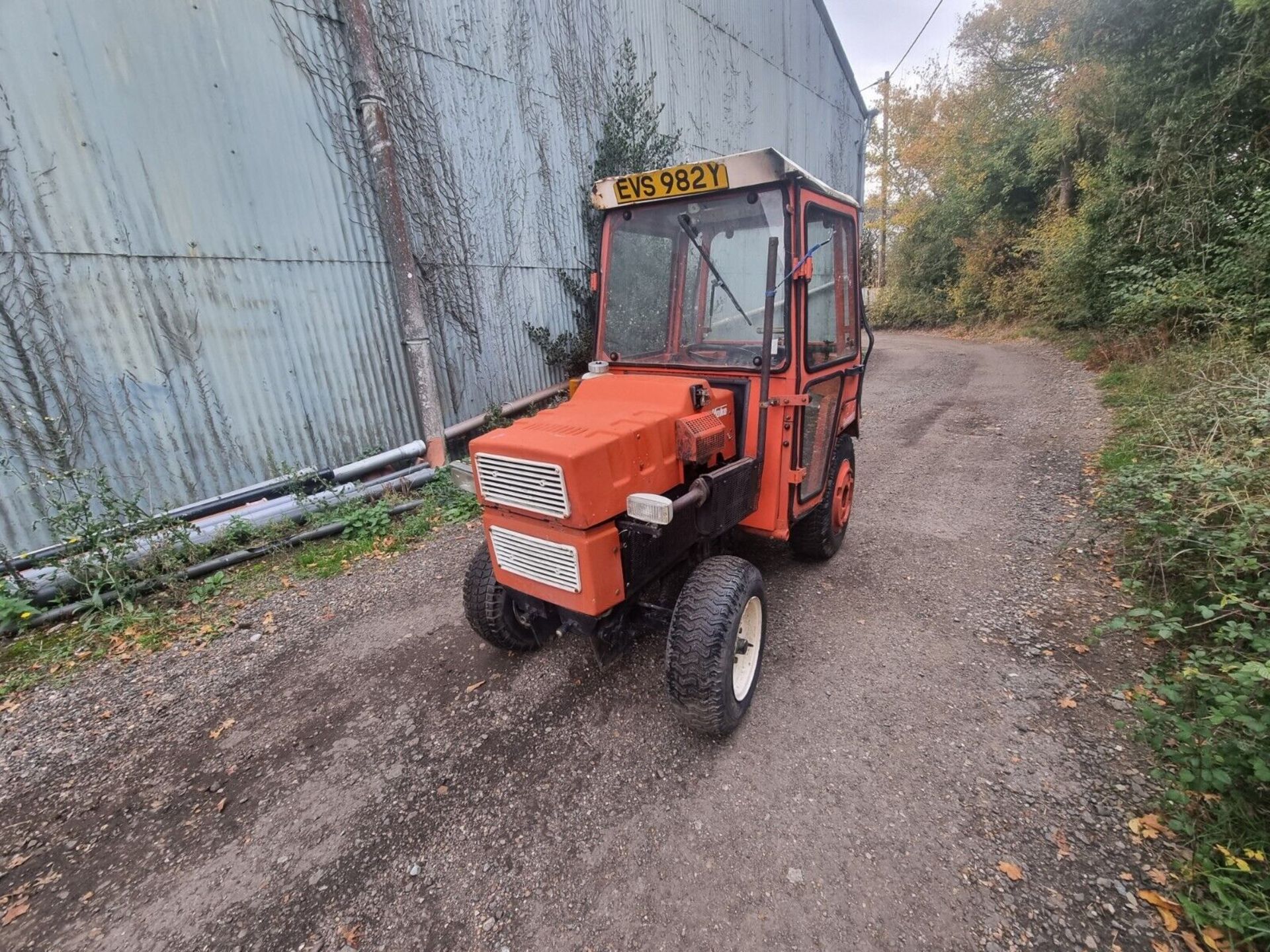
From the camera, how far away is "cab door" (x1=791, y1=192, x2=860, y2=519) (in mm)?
2846

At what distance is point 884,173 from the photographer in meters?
20.9

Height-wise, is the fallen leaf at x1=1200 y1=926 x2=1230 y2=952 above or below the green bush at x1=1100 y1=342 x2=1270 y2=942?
below

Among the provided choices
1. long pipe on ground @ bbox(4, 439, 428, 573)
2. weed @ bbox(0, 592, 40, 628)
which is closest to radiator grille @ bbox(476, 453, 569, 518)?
long pipe on ground @ bbox(4, 439, 428, 573)

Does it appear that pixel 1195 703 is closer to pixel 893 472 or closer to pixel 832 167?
pixel 893 472

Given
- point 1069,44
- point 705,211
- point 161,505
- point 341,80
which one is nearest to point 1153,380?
point 1069,44

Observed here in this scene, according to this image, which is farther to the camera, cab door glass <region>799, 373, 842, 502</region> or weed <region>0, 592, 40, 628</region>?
weed <region>0, 592, 40, 628</region>

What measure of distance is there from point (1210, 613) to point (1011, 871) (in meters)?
1.46

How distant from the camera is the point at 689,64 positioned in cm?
916

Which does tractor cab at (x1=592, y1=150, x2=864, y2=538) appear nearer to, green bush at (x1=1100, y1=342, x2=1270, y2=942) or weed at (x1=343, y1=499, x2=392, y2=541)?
green bush at (x1=1100, y1=342, x2=1270, y2=942)

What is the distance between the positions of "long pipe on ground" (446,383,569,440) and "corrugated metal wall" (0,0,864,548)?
0.17m

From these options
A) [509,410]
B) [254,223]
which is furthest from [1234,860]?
[254,223]

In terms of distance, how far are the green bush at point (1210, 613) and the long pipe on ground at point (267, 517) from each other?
208 inches

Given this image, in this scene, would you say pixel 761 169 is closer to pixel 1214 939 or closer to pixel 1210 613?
pixel 1210 613

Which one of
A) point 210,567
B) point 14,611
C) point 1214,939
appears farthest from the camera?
point 210,567
